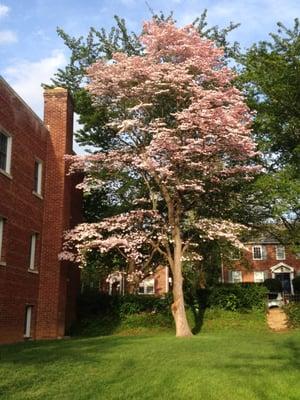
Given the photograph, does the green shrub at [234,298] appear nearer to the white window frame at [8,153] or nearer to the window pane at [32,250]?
the window pane at [32,250]

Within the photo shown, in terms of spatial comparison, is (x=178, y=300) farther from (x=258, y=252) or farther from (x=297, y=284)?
(x=258, y=252)

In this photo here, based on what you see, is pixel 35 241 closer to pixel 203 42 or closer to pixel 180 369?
pixel 203 42

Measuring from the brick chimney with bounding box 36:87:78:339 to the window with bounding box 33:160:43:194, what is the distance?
0.44 m

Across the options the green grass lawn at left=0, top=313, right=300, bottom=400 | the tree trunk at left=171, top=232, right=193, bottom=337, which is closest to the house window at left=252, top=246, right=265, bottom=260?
the tree trunk at left=171, top=232, right=193, bottom=337

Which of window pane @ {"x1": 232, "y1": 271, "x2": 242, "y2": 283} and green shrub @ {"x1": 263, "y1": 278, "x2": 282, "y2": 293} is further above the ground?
window pane @ {"x1": 232, "y1": 271, "x2": 242, "y2": 283}

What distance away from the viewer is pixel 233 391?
28.7ft

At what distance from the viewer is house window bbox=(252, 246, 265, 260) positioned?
61875 millimetres

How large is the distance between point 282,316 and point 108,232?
1076 cm

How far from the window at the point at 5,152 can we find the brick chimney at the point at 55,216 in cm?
380

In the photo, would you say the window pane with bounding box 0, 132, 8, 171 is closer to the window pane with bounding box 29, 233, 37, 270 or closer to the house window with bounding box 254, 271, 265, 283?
the window pane with bounding box 29, 233, 37, 270

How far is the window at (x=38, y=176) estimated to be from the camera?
2266 cm

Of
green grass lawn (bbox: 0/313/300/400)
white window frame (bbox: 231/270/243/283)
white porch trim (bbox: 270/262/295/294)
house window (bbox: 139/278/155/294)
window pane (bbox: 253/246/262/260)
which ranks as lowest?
green grass lawn (bbox: 0/313/300/400)

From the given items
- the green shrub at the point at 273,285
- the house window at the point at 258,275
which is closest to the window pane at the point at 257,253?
the house window at the point at 258,275

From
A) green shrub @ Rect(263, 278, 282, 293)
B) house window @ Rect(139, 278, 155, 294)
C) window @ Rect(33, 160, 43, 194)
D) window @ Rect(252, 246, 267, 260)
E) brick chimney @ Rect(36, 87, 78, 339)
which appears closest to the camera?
brick chimney @ Rect(36, 87, 78, 339)
